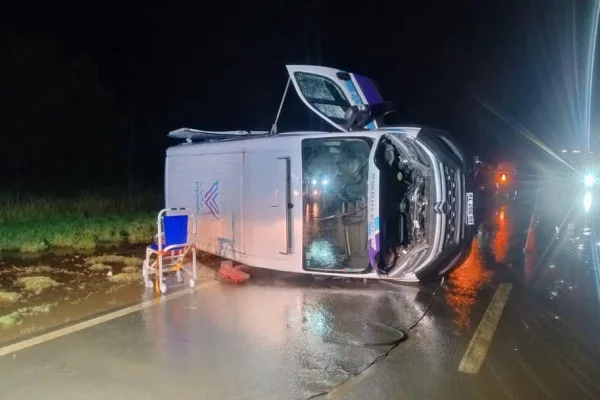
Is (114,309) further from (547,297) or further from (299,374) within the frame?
(547,297)

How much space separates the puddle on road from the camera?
6.38m

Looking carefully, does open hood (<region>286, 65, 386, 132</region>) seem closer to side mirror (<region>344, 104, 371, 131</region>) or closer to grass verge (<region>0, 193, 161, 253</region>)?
side mirror (<region>344, 104, 371, 131</region>)

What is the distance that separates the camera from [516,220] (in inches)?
702

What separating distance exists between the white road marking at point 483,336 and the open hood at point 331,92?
298 cm

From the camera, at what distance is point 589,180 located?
90.0 ft

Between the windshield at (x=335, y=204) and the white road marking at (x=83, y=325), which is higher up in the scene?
the windshield at (x=335, y=204)

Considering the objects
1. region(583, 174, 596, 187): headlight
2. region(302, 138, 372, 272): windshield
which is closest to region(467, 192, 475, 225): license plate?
region(302, 138, 372, 272): windshield

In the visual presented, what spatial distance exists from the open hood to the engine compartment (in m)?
0.65

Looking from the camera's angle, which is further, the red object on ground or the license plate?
the red object on ground

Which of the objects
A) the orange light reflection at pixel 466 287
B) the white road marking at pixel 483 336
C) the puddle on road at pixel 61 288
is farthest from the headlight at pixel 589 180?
the puddle on road at pixel 61 288

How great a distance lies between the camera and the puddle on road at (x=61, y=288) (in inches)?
251

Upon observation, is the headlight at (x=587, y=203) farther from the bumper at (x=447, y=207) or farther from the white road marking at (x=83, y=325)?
the white road marking at (x=83, y=325)

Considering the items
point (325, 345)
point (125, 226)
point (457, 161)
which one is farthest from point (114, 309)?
point (125, 226)

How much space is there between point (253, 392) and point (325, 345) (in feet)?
4.21
